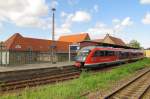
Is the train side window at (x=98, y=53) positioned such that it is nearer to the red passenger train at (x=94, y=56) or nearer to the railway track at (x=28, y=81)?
the red passenger train at (x=94, y=56)

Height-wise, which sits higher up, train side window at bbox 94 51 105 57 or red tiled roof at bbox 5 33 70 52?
red tiled roof at bbox 5 33 70 52

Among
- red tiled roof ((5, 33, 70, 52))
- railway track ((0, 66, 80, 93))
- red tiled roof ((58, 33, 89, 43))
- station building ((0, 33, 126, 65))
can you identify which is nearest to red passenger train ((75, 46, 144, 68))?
station building ((0, 33, 126, 65))

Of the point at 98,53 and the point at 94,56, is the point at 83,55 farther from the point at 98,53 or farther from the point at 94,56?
the point at 98,53

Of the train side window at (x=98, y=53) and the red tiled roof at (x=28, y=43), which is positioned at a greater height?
the red tiled roof at (x=28, y=43)

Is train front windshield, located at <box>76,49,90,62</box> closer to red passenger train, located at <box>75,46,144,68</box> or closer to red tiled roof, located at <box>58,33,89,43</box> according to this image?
red passenger train, located at <box>75,46,144,68</box>

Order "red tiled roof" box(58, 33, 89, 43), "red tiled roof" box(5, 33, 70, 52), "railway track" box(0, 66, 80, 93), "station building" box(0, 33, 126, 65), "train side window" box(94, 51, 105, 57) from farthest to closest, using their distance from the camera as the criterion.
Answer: "red tiled roof" box(58, 33, 89, 43), "red tiled roof" box(5, 33, 70, 52), "station building" box(0, 33, 126, 65), "train side window" box(94, 51, 105, 57), "railway track" box(0, 66, 80, 93)

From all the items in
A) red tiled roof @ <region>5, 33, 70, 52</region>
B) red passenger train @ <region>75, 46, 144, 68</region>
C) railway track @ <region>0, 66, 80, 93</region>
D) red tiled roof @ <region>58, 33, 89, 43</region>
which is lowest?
railway track @ <region>0, 66, 80, 93</region>

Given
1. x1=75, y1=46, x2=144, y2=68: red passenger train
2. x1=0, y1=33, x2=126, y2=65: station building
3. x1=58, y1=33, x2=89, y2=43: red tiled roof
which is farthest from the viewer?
x1=58, y1=33, x2=89, y2=43: red tiled roof

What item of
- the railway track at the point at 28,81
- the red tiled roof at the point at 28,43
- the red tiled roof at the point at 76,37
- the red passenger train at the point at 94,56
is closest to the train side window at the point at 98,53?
the red passenger train at the point at 94,56

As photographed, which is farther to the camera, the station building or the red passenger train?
the station building

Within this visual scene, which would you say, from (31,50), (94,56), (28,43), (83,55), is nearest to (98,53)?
(94,56)

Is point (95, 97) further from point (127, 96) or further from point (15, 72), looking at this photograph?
point (15, 72)

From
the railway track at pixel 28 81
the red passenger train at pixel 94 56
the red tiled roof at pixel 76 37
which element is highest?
the red tiled roof at pixel 76 37

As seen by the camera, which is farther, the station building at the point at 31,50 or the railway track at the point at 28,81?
the station building at the point at 31,50
